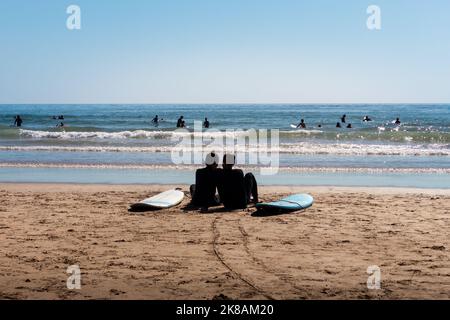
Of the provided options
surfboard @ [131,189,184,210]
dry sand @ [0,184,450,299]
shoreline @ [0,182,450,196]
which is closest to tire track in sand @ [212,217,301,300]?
dry sand @ [0,184,450,299]

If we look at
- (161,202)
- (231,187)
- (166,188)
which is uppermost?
(231,187)

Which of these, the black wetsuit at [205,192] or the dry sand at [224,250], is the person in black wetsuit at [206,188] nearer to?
the black wetsuit at [205,192]

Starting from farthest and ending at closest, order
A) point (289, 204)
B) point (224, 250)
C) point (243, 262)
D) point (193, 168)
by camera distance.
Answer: point (193, 168) → point (289, 204) → point (224, 250) → point (243, 262)

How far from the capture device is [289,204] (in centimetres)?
953

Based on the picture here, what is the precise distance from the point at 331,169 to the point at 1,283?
12.7 meters

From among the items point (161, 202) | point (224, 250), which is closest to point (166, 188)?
point (161, 202)

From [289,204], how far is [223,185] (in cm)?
128

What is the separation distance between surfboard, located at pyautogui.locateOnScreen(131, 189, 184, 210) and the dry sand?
0.22 metres

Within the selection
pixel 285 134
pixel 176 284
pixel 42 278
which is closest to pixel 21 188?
pixel 42 278

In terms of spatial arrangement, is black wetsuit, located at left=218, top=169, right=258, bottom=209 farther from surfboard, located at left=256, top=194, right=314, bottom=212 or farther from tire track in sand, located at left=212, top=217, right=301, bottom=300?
tire track in sand, located at left=212, top=217, right=301, bottom=300

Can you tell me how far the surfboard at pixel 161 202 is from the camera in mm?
9739

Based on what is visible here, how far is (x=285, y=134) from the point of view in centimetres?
3222

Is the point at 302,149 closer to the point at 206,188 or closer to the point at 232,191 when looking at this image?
the point at 206,188
